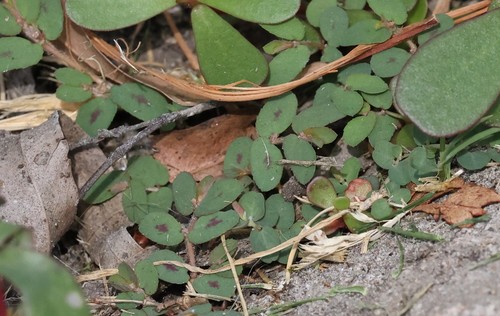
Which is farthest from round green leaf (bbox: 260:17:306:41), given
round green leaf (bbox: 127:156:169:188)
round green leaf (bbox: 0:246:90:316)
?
round green leaf (bbox: 0:246:90:316)

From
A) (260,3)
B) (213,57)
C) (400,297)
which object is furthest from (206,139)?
(400,297)

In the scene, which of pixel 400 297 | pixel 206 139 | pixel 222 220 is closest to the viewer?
pixel 400 297

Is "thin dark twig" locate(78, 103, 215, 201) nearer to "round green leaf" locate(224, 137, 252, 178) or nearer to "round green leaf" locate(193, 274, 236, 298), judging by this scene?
"round green leaf" locate(224, 137, 252, 178)

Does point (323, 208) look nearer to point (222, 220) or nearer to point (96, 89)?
point (222, 220)

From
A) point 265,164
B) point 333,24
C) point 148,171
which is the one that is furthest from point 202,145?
point 333,24

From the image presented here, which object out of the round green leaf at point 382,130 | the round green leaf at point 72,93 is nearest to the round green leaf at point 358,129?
the round green leaf at point 382,130

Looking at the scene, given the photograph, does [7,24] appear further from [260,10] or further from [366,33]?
[366,33]
